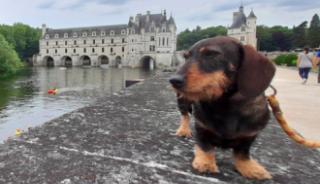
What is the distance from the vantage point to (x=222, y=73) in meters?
1.96

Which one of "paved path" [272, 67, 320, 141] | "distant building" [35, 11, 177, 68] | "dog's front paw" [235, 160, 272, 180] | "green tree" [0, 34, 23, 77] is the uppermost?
"distant building" [35, 11, 177, 68]

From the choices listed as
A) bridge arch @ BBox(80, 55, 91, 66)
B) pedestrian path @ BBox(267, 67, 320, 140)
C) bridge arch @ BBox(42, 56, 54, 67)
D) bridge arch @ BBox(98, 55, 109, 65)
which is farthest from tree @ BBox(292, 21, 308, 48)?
bridge arch @ BBox(42, 56, 54, 67)

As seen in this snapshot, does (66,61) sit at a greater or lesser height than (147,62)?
greater

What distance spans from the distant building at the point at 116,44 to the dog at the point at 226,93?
8755 cm

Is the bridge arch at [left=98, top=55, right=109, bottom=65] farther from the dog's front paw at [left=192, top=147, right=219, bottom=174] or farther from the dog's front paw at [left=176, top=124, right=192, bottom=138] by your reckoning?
the dog's front paw at [left=192, top=147, right=219, bottom=174]

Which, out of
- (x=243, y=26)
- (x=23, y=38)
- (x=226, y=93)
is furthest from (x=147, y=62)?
(x=226, y=93)

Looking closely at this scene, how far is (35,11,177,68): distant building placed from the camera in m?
90.1

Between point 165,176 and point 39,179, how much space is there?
822mm

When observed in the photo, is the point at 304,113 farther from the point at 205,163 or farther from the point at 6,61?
the point at 6,61

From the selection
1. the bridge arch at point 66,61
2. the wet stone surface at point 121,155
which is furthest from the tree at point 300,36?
the wet stone surface at point 121,155

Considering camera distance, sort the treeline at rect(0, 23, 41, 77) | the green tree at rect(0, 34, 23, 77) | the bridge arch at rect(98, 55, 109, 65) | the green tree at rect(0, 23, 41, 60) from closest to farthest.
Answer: the green tree at rect(0, 34, 23, 77) → the treeline at rect(0, 23, 41, 77) → the green tree at rect(0, 23, 41, 60) → the bridge arch at rect(98, 55, 109, 65)

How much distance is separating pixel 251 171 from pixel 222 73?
2.48 feet

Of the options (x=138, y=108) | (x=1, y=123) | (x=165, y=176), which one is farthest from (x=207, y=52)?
(x=1, y=123)

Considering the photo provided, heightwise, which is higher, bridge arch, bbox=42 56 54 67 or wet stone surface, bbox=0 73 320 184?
bridge arch, bbox=42 56 54 67
